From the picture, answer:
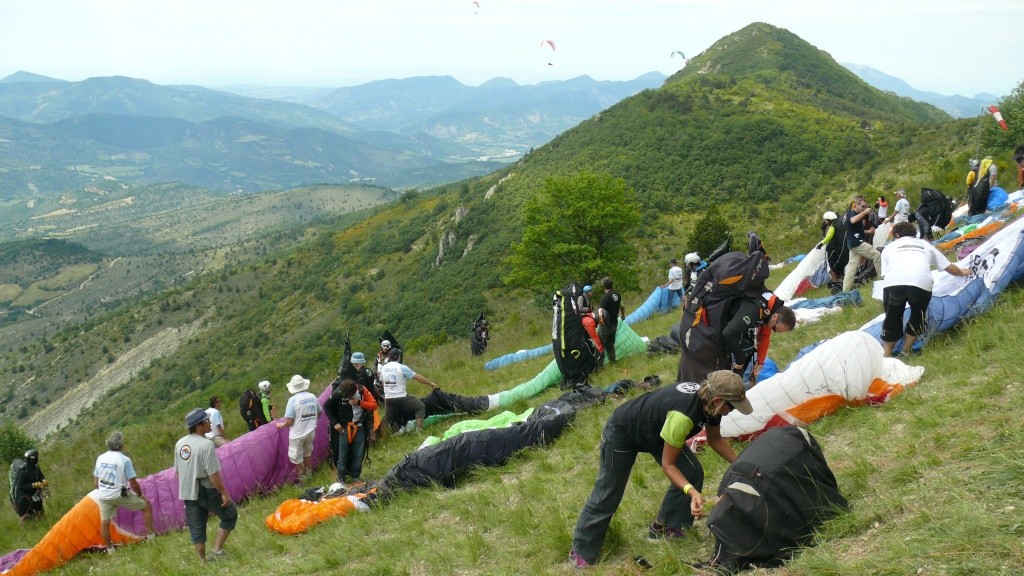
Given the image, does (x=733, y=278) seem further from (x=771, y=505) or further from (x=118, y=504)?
(x=118, y=504)

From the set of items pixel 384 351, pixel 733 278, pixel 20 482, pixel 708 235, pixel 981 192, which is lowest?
pixel 20 482

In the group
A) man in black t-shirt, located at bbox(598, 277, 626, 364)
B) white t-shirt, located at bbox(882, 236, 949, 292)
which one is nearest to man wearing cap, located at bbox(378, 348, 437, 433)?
man in black t-shirt, located at bbox(598, 277, 626, 364)

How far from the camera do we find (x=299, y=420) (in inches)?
342

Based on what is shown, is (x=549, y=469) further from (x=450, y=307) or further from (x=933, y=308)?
(x=450, y=307)

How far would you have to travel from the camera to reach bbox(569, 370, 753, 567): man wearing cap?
12.0ft

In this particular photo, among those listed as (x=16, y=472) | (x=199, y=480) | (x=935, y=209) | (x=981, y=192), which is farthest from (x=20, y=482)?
(x=981, y=192)

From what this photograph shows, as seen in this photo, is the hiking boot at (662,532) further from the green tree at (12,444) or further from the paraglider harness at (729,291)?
the green tree at (12,444)

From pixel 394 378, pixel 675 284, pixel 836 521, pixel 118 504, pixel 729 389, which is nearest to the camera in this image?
pixel 729 389

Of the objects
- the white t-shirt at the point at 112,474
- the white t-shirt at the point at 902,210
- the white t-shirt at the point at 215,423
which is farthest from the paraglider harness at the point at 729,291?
the white t-shirt at the point at 902,210

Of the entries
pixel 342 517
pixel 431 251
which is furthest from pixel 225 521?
pixel 431 251

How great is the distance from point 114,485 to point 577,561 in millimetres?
6181

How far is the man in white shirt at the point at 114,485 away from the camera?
25.3 ft

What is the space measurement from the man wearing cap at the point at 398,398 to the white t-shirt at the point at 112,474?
3.34 metres

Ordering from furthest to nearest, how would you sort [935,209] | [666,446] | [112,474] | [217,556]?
[935,209]
[112,474]
[217,556]
[666,446]
